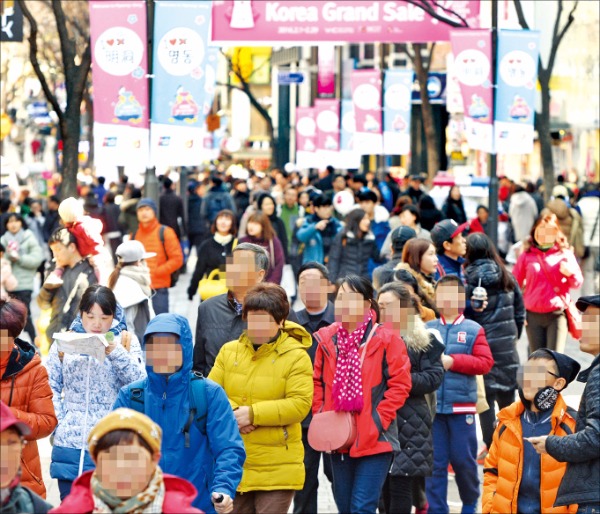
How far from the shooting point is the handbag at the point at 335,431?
7391 millimetres

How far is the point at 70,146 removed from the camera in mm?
18625

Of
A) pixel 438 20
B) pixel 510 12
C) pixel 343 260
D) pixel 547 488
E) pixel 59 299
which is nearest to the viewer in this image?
pixel 547 488

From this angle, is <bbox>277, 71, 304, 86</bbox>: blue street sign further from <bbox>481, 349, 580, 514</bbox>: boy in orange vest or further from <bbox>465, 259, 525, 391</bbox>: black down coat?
<bbox>481, 349, 580, 514</bbox>: boy in orange vest

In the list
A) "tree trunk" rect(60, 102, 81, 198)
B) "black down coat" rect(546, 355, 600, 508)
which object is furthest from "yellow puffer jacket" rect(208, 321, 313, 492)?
"tree trunk" rect(60, 102, 81, 198)

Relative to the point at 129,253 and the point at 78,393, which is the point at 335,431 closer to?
the point at 78,393

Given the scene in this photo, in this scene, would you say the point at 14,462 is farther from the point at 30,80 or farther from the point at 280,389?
the point at 30,80

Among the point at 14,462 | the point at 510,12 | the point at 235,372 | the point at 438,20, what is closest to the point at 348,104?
the point at 510,12

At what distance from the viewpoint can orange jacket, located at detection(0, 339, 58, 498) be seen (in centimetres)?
624

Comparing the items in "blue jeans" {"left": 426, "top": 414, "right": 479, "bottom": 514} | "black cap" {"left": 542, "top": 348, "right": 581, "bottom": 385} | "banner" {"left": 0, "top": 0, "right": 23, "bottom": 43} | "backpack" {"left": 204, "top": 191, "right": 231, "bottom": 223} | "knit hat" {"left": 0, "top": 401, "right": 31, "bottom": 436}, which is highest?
"banner" {"left": 0, "top": 0, "right": 23, "bottom": 43}

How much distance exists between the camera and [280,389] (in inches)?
266

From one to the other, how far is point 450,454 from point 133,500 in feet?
17.1

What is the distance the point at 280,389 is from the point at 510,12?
27.6m

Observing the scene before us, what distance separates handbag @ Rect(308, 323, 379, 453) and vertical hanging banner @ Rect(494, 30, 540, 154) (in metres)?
10.6

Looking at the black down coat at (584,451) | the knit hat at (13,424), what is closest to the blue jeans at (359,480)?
the black down coat at (584,451)
